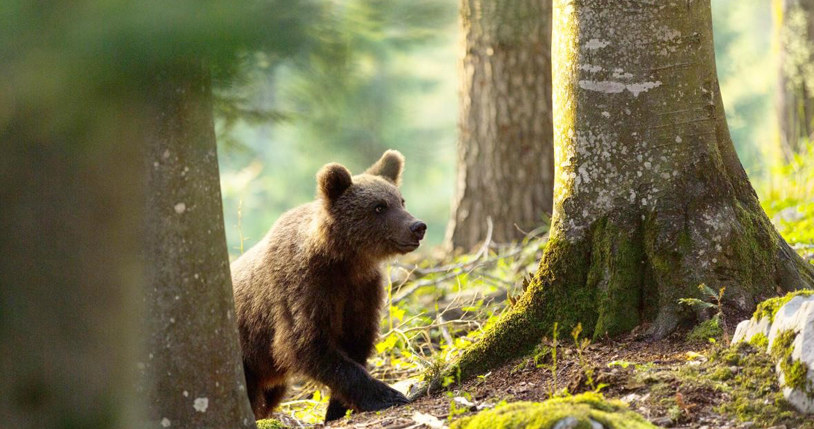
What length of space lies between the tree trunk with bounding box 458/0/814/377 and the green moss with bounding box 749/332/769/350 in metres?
0.52

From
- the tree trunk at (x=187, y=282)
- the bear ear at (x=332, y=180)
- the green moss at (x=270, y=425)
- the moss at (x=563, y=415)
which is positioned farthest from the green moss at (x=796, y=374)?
the bear ear at (x=332, y=180)

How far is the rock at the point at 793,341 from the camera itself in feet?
10.4

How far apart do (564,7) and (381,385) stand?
2.34 metres

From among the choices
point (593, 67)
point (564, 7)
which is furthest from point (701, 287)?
point (564, 7)

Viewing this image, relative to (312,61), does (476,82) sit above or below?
above

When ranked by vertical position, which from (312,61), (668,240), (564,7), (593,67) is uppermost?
(564,7)

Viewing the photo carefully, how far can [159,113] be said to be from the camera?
2975 mm

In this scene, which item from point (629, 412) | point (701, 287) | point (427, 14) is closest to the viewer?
point (427, 14)

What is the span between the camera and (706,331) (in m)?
4.02

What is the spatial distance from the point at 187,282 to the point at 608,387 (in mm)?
1837

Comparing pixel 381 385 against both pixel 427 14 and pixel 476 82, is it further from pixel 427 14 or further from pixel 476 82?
pixel 476 82

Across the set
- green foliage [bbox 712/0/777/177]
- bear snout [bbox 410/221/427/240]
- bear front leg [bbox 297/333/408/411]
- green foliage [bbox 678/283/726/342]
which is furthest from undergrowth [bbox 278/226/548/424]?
green foliage [bbox 712/0/777/177]

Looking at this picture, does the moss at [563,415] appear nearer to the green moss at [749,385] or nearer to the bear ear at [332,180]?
the green moss at [749,385]

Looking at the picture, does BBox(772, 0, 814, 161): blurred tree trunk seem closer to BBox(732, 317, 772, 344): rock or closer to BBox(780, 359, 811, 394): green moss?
BBox(732, 317, 772, 344): rock
